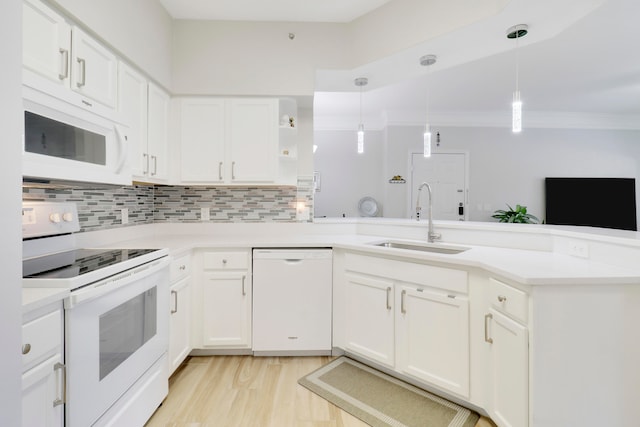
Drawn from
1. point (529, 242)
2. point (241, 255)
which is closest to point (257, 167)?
point (241, 255)

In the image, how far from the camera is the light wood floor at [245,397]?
1651mm

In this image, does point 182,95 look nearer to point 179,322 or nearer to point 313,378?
point 179,322

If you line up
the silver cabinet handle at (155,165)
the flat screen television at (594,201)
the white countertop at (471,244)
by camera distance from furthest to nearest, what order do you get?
the flat screen television at (594,201) → the silver cabinet handle at (155,165) → the white countertop at (471,244)

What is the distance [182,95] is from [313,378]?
240 centimetres

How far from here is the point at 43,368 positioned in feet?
3.23

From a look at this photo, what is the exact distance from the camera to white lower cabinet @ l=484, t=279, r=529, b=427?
1360 millimetres

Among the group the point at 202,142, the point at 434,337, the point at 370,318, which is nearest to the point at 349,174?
the point at 202,142

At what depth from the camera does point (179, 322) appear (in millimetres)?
2045

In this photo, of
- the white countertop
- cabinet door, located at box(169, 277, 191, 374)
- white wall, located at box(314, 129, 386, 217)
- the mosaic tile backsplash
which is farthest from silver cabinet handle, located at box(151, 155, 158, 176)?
white wall, located at box(314, 129, 386, 217)

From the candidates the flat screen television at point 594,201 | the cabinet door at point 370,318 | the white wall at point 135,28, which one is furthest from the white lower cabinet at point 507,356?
the flat screen television at point 594,201

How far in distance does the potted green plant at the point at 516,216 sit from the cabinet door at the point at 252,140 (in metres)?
4.19

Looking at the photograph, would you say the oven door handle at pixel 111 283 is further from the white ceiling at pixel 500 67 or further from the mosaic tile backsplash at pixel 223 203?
the white ceiling at pixel 500 67

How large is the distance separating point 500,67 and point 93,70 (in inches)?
147

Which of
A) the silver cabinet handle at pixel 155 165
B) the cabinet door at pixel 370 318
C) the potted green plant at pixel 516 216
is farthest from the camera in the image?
the potted green plant at pixel 516 216
